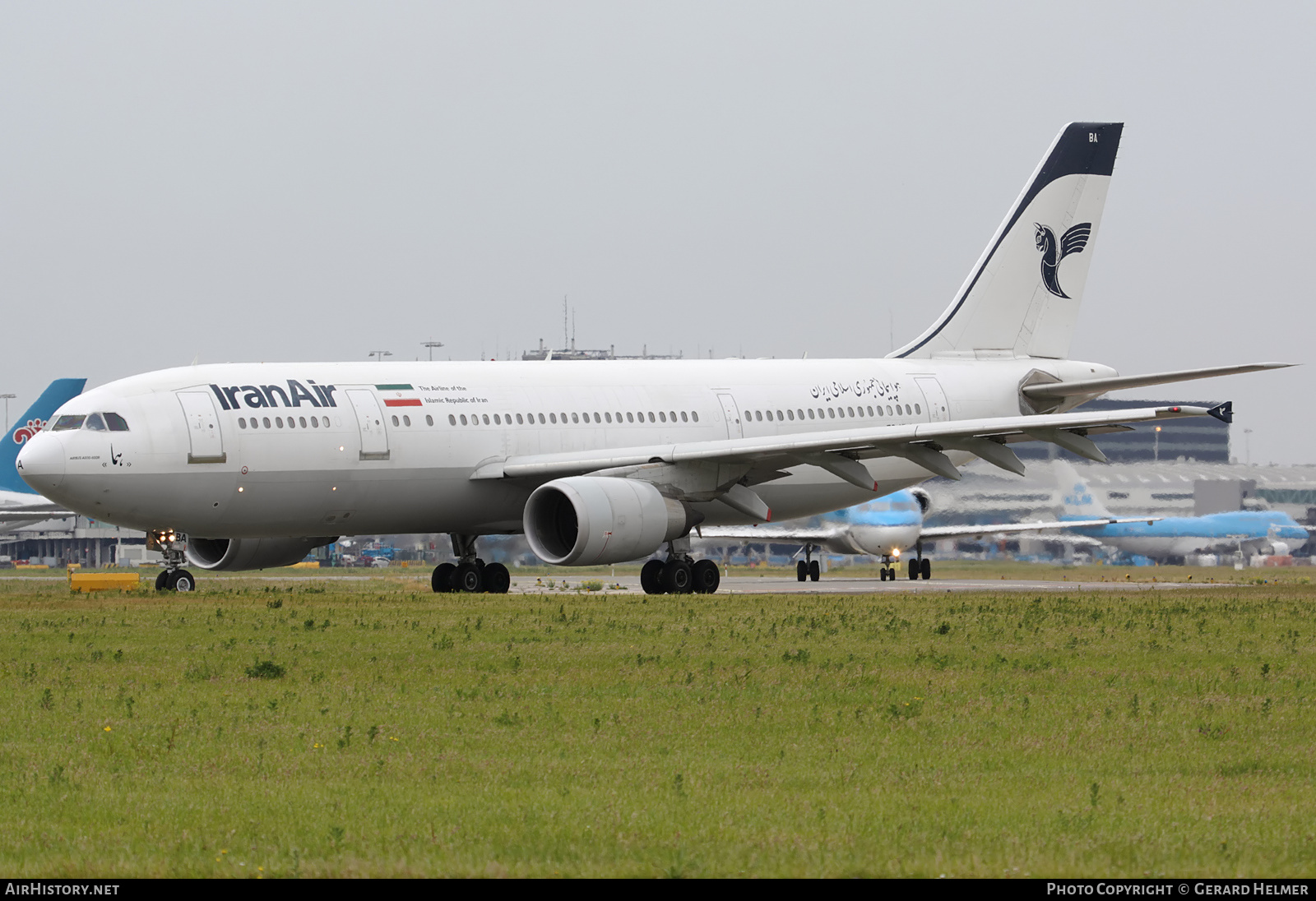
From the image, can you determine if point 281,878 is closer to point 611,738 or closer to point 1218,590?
point 611,738

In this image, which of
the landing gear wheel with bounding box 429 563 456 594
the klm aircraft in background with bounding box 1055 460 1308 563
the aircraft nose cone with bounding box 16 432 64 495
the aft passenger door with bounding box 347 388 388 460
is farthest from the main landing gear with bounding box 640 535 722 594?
the klm aircraft in background with bounding box 1055 460 1308 563

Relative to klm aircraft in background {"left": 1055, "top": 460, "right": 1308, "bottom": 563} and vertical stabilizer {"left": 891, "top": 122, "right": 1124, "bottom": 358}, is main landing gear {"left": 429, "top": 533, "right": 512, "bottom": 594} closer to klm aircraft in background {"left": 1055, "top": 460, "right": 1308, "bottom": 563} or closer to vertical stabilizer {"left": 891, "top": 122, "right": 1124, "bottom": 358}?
vertical stabilizer {"left": 891, "top": 122, "right": 1124, "bottom": 358}

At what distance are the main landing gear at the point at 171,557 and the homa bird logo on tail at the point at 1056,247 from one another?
1920 centimetres

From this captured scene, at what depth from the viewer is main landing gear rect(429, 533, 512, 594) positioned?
32.8 meters

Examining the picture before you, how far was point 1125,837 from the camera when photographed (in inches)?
344

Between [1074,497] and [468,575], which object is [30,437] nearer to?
[468,575]

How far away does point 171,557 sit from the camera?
101 ft

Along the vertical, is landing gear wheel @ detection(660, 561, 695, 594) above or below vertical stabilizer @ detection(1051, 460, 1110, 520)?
below

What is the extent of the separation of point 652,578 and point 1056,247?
523 inches

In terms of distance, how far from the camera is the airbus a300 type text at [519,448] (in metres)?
27.6

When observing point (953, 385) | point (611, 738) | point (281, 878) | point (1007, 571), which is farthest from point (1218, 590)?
point (281, 878)

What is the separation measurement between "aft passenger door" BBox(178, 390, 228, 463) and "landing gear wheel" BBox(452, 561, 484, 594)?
6.48 metres

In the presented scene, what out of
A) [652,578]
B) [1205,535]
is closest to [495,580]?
[652,578]

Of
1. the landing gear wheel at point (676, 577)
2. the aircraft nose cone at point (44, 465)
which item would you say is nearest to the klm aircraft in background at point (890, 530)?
the landing gear wheel at point (676, 577)
